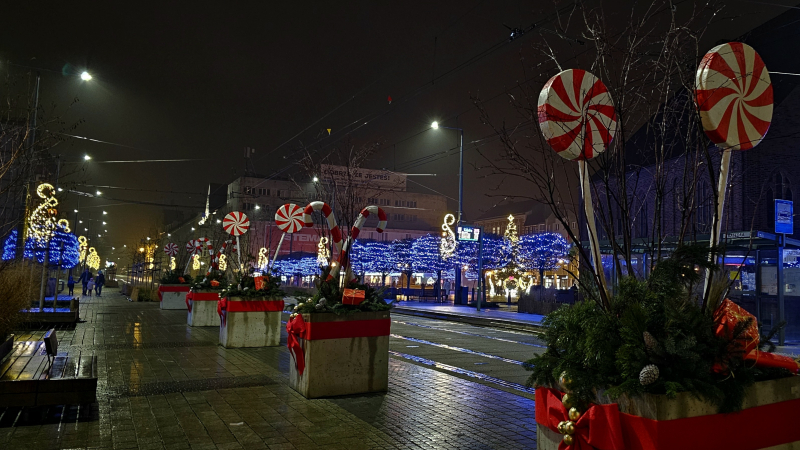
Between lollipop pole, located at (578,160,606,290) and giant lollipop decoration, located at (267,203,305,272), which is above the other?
giant lollipop decoration, located at (267,203,305,272)

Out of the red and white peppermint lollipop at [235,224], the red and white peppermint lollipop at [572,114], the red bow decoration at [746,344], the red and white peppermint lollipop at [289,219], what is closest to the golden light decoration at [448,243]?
the red and white peppermint lollipop at [235,224]

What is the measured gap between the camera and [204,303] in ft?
61.6

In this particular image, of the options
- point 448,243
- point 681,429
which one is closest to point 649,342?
point 681,429

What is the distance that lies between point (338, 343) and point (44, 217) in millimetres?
17011

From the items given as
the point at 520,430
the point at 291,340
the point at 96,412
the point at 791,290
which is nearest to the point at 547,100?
the point at 520,430

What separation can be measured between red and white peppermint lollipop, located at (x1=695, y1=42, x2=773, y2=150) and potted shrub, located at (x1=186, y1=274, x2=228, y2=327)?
16.2 meters

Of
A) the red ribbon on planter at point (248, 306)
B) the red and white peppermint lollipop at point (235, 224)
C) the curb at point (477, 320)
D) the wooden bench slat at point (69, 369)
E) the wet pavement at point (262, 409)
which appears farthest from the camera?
the curb at point (477, 320)

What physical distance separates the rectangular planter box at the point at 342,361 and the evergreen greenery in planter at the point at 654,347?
4614 millimetres

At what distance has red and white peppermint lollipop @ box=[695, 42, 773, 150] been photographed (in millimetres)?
4379

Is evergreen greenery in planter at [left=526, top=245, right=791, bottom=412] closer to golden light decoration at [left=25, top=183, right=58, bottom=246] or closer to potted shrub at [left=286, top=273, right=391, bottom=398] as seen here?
potted shrub at [left=286, top=273, right=391, bottom=398]

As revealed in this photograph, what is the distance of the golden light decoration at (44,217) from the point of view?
63.2ft

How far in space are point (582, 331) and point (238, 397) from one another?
5.55 meters

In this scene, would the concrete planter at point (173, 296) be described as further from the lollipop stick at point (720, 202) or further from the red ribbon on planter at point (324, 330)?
the lollipop stick at point (720, 202)

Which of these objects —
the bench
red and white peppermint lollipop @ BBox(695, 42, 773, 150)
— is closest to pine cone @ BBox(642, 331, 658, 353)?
red and white peppermint lollipop @ BBox(695, 42, 773, 150)
